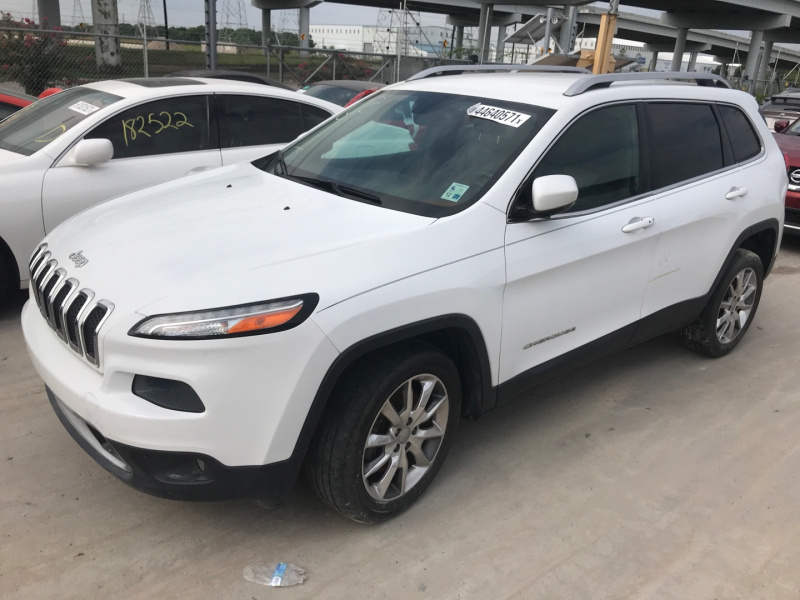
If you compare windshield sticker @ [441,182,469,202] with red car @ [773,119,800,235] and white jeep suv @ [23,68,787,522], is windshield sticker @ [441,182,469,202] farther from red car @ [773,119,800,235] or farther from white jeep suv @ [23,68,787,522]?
red car @ [773,119,800,235]

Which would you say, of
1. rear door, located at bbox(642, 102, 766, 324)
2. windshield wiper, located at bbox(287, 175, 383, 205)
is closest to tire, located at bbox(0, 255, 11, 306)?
windshield wiper, located at bbox(287, 175, 383, 205)

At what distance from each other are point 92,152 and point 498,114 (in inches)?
112

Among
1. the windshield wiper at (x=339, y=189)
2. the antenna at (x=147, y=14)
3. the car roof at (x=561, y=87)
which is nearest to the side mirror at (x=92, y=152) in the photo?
the windshield wiper at (x=339, y=189)

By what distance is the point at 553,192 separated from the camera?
2945 mm

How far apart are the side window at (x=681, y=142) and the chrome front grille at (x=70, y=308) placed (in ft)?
9.32

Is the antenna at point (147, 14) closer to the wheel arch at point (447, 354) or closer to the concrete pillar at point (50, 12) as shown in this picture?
the concrete pillar at point (50, 12)

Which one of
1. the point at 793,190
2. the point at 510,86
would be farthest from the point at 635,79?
the point at 793,190

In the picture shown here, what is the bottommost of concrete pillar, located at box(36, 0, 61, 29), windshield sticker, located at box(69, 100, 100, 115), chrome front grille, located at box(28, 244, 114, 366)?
chrome front grille, located at box(28, 244, 114, 366)

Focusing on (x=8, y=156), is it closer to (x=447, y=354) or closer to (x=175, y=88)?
(x=175, y=88)

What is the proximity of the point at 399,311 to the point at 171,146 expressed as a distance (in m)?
3.35

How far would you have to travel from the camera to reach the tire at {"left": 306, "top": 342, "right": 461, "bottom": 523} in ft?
8.61

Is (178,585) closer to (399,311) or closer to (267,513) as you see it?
(267,513)

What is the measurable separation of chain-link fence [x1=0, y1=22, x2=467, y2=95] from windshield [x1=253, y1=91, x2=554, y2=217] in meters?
9.62

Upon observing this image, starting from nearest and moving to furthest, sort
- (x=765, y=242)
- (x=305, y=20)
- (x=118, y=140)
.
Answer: (x=765, y=242), (x=118, y=140), (x=305, y=20)
